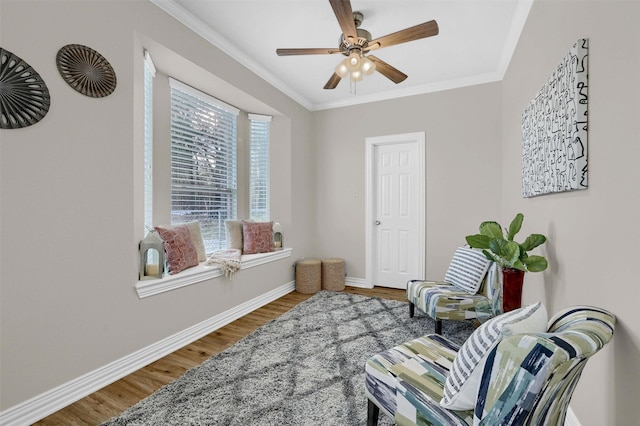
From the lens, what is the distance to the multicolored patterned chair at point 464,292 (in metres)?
2.33

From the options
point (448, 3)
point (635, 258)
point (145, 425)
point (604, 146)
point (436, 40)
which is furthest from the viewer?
point (436, 40)

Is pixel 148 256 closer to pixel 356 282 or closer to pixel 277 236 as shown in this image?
pixel 277 236

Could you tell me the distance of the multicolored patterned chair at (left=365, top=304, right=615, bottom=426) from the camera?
756 mm

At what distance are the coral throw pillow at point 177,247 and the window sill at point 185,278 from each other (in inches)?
2.7

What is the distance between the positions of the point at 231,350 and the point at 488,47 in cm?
372

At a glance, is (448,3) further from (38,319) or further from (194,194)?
(38,319)

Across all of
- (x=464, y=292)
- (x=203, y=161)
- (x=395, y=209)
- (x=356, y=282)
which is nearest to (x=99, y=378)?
(x=203, y=161)

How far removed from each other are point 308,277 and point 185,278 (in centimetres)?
178

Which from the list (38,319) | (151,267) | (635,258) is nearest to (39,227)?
(38,319)

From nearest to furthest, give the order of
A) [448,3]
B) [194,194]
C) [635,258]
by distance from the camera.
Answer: [635,258] → [448,3] → [194,194]

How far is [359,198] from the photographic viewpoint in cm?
416

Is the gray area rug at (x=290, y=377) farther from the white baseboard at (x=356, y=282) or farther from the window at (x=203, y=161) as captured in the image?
the window at (x=203, y=161)

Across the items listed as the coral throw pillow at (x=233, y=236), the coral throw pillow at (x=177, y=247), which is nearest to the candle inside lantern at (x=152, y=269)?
the coral throw pillow at (x=177, y=247)

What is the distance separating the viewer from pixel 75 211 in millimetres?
1711
